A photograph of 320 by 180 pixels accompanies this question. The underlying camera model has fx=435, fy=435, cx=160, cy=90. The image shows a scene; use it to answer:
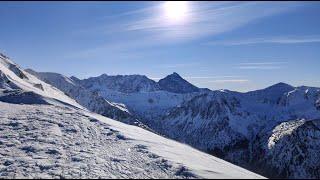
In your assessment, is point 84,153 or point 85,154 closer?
point 85,154

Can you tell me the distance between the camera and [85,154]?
4184 centimetres

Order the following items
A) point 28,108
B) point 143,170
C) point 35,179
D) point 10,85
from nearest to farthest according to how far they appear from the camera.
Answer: point 35,179, point 143,170, point 28,108, point 10,85

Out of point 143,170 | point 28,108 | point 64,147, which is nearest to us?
point 143,170

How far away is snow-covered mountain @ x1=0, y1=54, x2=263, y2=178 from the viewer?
35.8 meters

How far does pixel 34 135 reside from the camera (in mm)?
49469

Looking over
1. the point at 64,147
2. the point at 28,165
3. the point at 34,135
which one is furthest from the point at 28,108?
the point at 28,165

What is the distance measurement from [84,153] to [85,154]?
0.47 m

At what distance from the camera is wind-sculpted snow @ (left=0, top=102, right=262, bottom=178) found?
35750 mm

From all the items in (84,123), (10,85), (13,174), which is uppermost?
(10,85)

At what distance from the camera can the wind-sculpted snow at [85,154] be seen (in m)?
35.8

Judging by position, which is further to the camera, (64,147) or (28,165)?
(64,147)

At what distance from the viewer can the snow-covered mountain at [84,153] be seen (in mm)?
35812

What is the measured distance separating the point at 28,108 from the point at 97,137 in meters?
20.9

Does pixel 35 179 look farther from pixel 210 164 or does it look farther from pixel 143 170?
pixel 210 164
